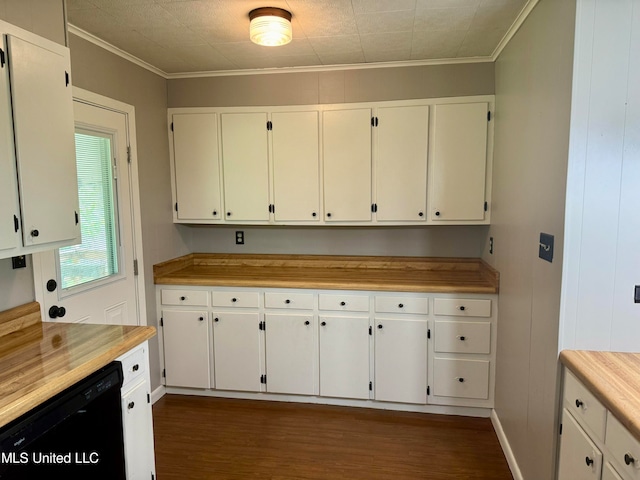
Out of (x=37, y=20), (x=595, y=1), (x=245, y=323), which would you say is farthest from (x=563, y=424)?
(x=37, y=20)

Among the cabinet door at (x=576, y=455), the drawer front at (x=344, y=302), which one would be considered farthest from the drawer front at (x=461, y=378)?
the cabinet door at (x=576, y=455)

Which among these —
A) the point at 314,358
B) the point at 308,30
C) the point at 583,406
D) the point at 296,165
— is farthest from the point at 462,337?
the point at 308,30

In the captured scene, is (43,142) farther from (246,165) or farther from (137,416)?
(246,165)

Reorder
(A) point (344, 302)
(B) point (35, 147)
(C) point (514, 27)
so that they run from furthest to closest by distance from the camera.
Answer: (A) point (344, 302), (C) point (514, 27), (B) point (35, 147)

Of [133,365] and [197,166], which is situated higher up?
[197,166]

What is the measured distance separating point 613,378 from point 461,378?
144cm

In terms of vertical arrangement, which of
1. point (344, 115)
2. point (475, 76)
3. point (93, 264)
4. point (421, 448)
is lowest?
point (421, 448)

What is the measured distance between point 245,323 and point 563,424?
79.1 inches

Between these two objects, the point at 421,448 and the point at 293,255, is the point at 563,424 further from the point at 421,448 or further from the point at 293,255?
the point at 293,255

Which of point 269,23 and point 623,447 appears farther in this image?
point 269,23

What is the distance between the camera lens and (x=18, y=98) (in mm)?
1509

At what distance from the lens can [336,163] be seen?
2.96 m

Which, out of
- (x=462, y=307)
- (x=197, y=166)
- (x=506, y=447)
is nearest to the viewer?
(x=506, y=447)

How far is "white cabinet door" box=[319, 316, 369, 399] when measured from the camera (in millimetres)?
2797
